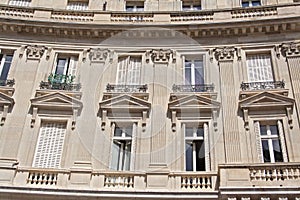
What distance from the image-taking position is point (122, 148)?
16.9 metres

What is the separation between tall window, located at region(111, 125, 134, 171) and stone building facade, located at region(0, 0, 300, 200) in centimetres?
5

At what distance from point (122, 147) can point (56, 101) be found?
158 inches

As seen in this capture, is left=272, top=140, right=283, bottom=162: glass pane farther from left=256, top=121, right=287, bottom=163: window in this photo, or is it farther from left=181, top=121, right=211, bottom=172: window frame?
left=181, top=121, right=211, bottom=172: window frame

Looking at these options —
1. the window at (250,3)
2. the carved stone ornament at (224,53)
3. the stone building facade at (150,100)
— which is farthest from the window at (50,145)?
the window at (250,3)

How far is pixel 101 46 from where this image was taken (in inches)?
795

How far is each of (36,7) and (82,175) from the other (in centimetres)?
1121

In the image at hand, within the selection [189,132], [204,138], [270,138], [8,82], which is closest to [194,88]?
[189,132]

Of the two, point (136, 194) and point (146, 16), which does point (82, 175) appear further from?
point (146, 16)

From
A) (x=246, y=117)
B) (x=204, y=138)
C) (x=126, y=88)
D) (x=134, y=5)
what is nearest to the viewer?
(x=204, y=138)

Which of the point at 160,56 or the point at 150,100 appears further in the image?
the point at 160,56

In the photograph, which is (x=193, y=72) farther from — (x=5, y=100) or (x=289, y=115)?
(x=5, y=100)

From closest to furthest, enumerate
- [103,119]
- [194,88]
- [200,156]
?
[200,156], [103,119], [194,88]

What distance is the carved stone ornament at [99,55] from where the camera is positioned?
19578mm

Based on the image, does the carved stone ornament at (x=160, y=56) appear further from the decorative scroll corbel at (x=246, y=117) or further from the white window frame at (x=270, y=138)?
the white window frame at (x=270, y=138)
